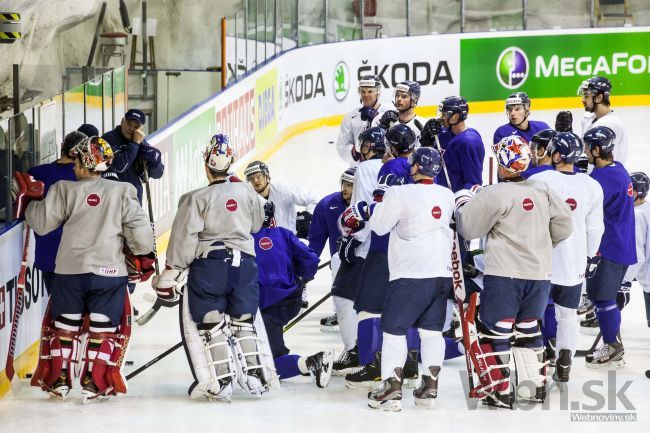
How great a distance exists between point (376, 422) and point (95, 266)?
1740 millimetres

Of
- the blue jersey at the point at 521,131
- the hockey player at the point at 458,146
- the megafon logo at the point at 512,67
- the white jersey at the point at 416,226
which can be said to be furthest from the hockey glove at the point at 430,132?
the megafon logo at the point at 512,67

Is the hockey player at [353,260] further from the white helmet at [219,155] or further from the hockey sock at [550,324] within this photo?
the hockey sock at [550,324]

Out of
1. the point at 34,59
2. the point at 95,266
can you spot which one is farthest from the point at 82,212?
the point at 34,59

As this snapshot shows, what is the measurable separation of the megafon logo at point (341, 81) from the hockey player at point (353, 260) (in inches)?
433

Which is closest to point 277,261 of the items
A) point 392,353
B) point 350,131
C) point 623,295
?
point 392,353

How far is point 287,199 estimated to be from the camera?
8914 millimetres

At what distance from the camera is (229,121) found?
1366 cm

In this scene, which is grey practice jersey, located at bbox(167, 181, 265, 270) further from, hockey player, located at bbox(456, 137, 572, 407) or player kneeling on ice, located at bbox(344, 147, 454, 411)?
hockey player, located at bbox(456, 137, 572, 407)

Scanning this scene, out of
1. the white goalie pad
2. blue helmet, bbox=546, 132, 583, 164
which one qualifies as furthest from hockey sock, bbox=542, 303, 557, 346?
the white goalie pad

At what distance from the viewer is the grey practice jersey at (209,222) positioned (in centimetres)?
695

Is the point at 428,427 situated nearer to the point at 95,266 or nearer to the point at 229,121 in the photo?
the point at 95,266

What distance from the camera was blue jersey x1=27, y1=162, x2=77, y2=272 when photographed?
23.7 feet

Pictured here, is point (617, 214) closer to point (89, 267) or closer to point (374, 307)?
point (374, 307)

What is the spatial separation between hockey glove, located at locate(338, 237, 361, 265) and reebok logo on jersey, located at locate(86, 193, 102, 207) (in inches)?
60.5
